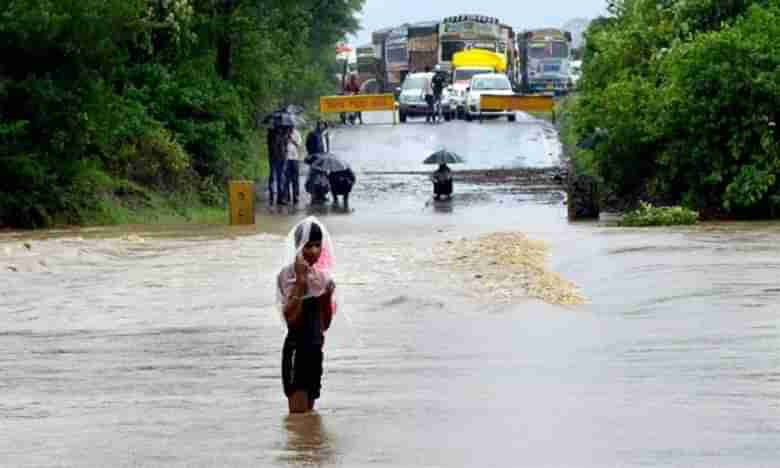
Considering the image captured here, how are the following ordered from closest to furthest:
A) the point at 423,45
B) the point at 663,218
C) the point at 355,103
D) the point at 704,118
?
1. the point at 663,218
2. the point at 704,118
3. the point at 355,103
4. the point at 423,45

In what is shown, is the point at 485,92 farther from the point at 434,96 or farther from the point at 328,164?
the point at 328,164

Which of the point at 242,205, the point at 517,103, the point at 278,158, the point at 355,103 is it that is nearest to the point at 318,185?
the point at 278,158

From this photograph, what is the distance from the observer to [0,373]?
1549 centimetres

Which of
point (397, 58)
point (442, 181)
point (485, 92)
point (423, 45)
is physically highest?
point (423, 45)

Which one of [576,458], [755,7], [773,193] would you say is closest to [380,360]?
[576,458]

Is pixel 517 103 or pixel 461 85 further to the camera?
pixel 461 85

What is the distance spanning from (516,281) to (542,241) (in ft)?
20.1

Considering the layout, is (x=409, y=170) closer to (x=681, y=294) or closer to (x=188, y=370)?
(x=681, y=294)

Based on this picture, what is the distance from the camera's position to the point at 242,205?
107 feet

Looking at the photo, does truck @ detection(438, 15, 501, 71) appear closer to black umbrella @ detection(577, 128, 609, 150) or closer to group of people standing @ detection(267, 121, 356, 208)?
black umbrella @ detection(577, 128, 609, 150)

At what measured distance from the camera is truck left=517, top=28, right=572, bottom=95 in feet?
269

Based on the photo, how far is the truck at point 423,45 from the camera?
8450 cm

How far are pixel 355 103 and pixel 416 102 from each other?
581 centimetres

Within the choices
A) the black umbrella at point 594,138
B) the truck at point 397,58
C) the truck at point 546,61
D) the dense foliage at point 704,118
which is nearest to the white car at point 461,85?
the truck at point 546,61
